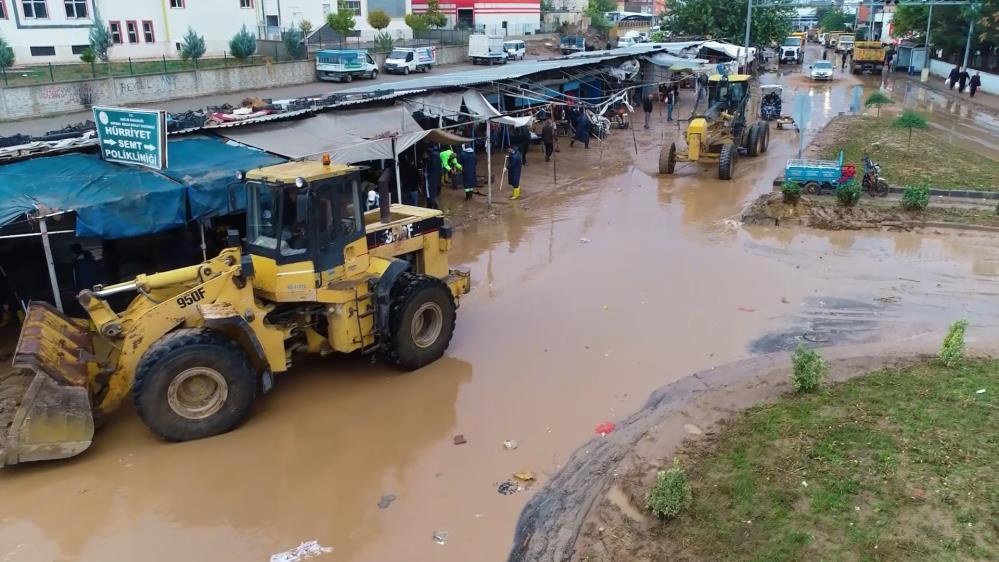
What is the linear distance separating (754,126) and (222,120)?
15.4 m

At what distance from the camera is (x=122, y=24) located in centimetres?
3747

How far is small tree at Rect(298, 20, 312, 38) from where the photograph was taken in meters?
43.3

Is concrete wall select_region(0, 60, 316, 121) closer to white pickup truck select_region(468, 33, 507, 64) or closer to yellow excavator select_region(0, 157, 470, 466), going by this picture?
white pickup truck select_region(468, 33, 507, 64)

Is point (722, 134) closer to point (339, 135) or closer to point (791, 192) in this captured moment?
point (791, 192)

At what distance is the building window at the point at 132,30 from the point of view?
3775 centimetres

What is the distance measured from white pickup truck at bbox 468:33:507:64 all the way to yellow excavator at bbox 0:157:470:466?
40264mm

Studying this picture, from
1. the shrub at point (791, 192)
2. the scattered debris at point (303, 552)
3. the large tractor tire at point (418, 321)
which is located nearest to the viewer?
the scattered debris at point (303, 552)

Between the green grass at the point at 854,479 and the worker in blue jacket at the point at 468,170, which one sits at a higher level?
the worker in blue jacket at the point at 468,170

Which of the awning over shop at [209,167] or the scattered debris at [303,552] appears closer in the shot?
the scattered debris at [303,552]

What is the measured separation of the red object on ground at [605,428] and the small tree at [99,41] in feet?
107

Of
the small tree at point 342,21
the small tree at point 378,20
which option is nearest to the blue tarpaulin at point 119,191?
the small tree at point 342,21

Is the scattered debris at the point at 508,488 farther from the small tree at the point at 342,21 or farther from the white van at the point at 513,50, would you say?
the white van at the point at 513,50

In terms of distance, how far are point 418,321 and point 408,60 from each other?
1387 inches

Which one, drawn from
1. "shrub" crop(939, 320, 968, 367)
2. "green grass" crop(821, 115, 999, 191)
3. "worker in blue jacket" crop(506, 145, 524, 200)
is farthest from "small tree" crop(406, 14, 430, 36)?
"shrub" crop(939, 320, 968, 367)
